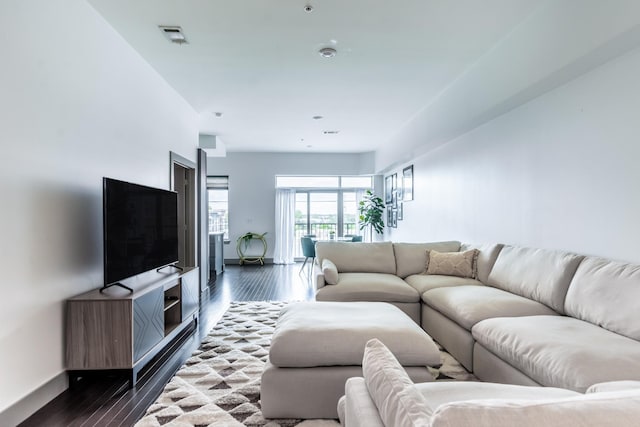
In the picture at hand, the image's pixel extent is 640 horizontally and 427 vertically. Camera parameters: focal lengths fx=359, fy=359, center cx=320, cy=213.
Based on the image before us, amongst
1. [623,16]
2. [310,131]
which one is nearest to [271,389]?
[623,16]

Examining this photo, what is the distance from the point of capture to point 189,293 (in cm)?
377

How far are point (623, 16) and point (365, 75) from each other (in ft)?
7.59

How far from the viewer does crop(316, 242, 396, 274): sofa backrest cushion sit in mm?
4336

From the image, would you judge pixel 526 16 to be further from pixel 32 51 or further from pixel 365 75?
pixel 32 51

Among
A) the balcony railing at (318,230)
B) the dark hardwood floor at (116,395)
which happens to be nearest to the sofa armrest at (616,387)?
the dark hardwood floor at (116,395)

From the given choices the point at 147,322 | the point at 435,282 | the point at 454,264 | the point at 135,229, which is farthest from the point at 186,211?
the point at 454,264

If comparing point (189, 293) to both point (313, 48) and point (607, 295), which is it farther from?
point (607, 295)

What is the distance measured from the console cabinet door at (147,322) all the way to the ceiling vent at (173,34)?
2130 mm

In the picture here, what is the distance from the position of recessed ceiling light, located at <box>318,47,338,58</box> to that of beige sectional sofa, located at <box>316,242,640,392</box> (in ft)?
6.92

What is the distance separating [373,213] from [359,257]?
14.1 ft

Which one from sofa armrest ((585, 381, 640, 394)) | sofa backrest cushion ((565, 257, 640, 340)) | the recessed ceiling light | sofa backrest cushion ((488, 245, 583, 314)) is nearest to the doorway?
the recessed ceiling light

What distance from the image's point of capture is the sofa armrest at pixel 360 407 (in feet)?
3.22

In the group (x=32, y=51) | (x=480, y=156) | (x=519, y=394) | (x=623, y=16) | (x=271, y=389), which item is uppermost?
(x=623, y=16)

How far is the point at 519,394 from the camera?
124 cm
